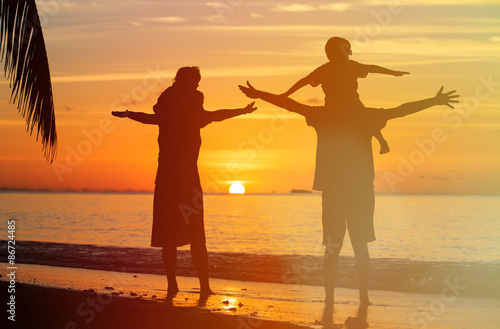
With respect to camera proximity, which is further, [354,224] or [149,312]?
[354,224]

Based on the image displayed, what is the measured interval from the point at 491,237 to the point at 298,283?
19.4 m

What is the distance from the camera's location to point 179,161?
373 inches

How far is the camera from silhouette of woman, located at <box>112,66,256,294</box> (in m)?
9.48

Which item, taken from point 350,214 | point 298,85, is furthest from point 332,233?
point 298,85

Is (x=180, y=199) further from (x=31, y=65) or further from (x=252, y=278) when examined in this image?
(x=252, y=278)

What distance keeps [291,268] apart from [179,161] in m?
7.47

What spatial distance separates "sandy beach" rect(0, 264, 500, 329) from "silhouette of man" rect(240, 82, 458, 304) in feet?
2.85

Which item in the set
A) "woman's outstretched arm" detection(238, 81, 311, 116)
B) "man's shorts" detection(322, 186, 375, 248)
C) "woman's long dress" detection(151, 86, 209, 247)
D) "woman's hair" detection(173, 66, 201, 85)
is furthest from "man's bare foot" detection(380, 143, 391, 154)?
"woman's hair" detection(173, 66, 201, 85)

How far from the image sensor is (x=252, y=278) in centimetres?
1473

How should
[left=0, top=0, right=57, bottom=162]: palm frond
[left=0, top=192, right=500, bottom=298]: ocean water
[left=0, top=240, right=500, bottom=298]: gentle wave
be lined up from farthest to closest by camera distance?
1. [left=0, top=192, right=500, bottom=298]: ocean water
2. [left=0, top=240, right=500, bottom=298]: gentle wave
3. [left=0, top=0, right=57, bottom=162]: palm frond

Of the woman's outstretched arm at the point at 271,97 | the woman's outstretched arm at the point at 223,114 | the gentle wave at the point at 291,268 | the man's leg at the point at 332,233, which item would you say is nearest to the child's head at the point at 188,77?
the woman's outstretched arm at the point at 223,114

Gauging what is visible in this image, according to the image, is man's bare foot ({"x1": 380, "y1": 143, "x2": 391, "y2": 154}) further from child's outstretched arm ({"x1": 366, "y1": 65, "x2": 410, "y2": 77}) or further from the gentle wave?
the gentle wave

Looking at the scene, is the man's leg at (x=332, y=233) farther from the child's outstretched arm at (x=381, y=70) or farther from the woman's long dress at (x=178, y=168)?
the woman's long dress at (x=178, y=168)

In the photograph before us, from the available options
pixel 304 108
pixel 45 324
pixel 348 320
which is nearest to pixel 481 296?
pixel 348 320
